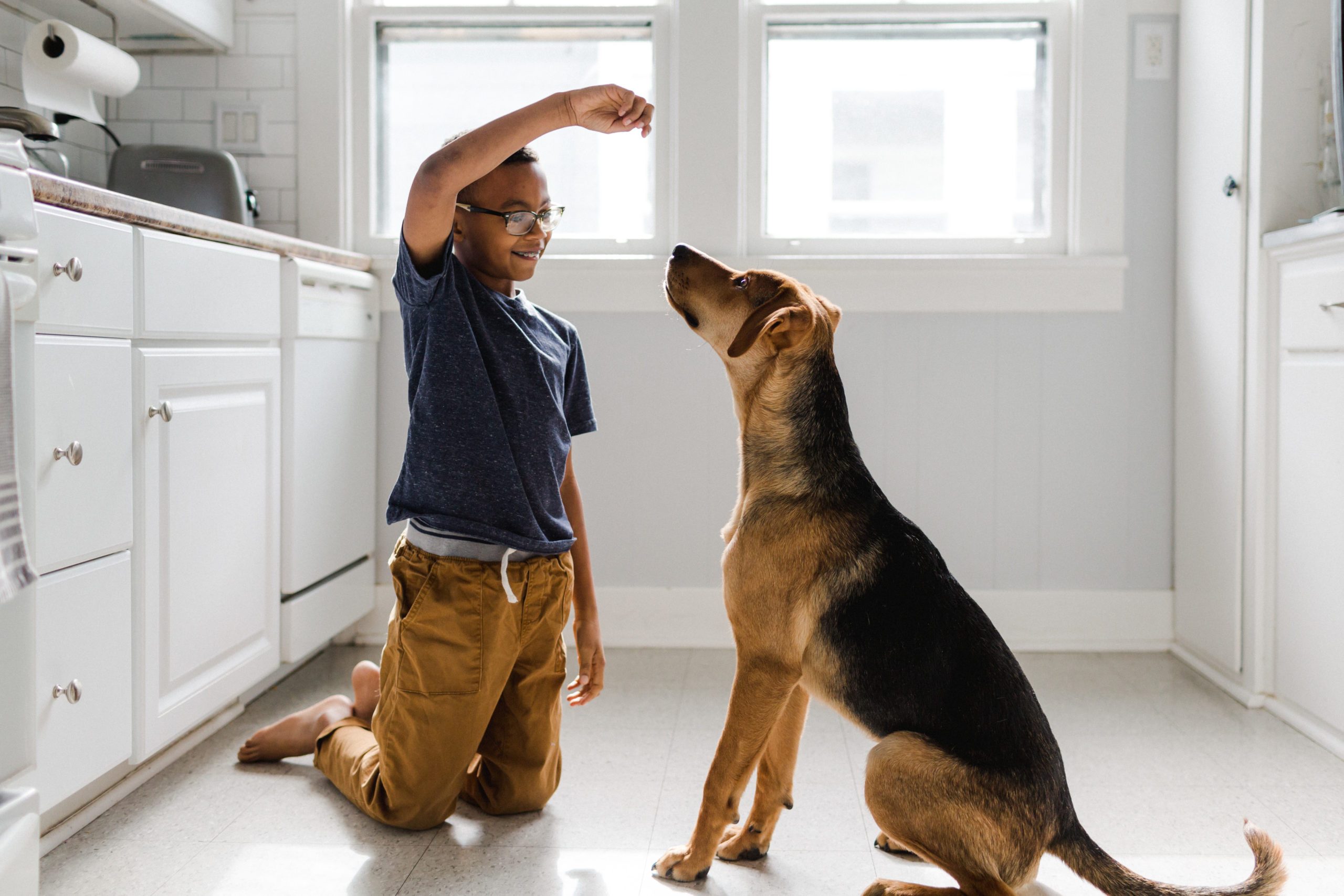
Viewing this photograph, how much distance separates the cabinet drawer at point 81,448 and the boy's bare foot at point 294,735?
56 centimetres

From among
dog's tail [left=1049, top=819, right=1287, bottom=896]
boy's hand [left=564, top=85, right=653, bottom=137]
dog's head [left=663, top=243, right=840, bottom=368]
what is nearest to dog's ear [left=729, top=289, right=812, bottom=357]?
dog's head [left=663, top=243, right=840, bottom=368]

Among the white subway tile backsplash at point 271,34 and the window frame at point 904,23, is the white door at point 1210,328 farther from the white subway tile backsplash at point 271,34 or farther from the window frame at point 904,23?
the white subway tile backsplash at point 271,34

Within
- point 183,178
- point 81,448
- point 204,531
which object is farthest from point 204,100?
point 81,448

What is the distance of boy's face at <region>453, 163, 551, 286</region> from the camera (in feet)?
6.07

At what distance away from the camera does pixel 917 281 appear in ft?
10.5

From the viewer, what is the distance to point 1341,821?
2.02 meters

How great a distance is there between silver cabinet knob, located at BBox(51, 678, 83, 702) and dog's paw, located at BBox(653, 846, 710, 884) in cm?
96

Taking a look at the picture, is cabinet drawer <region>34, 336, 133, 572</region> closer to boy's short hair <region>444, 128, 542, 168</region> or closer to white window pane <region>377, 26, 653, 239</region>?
boy's short hair <region>444, 128, 542, 168</region>

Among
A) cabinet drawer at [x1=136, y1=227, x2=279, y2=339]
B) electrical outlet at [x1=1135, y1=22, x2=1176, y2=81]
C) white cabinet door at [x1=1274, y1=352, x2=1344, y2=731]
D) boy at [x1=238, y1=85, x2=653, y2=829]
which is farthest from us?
electrical outlet at [x1=1135, y1=22, x2=1176, y2=81]

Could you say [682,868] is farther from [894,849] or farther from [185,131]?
[185,131]

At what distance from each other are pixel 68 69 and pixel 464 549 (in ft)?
5.58

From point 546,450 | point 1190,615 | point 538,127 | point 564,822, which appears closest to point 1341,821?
point 1190,615

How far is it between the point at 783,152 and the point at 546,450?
1.80 meters

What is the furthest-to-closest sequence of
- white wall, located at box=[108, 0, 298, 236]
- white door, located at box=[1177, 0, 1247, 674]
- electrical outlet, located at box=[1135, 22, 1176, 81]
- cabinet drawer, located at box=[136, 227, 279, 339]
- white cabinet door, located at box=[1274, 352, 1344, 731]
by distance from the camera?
white wall, located at box=[108, 0, 298, 236] → electrical outlet, located at box=[1135, 22, 1176, 81] → white door, located at box=[1177, 0, 1247, 674] → white cabinet door, located at box=[1274, 352, 1344, 731] → cabinet drawer, located at box=[136, 227, 279, 339]
